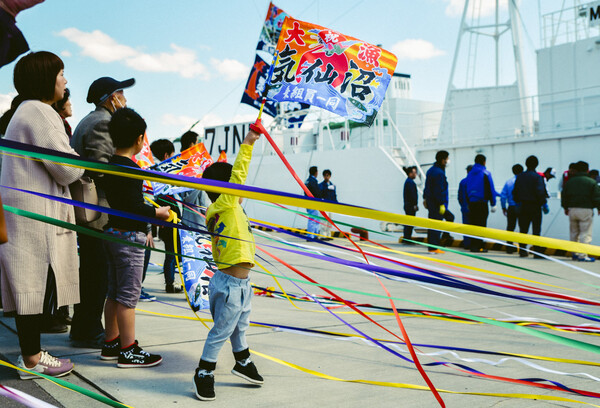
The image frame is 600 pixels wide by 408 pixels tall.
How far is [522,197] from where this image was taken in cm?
973

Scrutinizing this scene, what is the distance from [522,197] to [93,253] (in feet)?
28.0

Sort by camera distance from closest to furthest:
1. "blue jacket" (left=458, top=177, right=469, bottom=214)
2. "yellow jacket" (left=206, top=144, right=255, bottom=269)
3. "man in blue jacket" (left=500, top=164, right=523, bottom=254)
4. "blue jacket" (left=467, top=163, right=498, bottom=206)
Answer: "yellow jacket" (left=206, top=144, right=255, bottom=269) < "blue jacket" (left=467, top=163, right=498, bottom=206) < "man in blue jacket" (left=500, top=164, right=523, bottom=254) < "blue jacket" (left=458, top=177, right=469, bottom=214)

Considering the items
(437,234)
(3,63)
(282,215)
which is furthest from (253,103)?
(3,63)

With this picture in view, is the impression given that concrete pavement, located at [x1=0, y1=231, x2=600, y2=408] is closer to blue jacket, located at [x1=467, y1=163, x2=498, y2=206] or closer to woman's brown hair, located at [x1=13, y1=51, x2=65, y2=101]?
woman's brown hair, located at [x1=13, y1=51, x2=65, y2=101]

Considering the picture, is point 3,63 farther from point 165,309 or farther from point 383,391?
point 165,309

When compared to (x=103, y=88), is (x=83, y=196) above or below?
below

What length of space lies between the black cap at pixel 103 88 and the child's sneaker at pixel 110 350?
171 centimetres

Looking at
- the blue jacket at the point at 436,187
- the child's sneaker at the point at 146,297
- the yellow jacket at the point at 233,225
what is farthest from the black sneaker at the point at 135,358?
the blue jacket at the point at 436,187

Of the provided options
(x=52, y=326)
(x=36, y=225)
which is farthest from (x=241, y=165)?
(x=52, y=326)

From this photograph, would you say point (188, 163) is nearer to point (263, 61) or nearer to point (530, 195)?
point (530, 195)

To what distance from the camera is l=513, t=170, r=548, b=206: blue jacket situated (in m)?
9.57

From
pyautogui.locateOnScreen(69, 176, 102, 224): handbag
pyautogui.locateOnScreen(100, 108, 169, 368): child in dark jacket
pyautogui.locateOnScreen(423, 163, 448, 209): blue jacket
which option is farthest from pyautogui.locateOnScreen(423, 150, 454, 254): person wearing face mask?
pyautogui.locateOnScreen(69, 176, 102, 224): handbag

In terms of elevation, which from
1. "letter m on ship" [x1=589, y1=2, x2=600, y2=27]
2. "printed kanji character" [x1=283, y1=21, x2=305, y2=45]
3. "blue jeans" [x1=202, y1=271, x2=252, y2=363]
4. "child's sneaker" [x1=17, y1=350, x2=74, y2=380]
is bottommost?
"child's sneaker" [x1=17, y1=350, x2=74, y2=380]

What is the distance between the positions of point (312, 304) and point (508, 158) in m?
10.1
